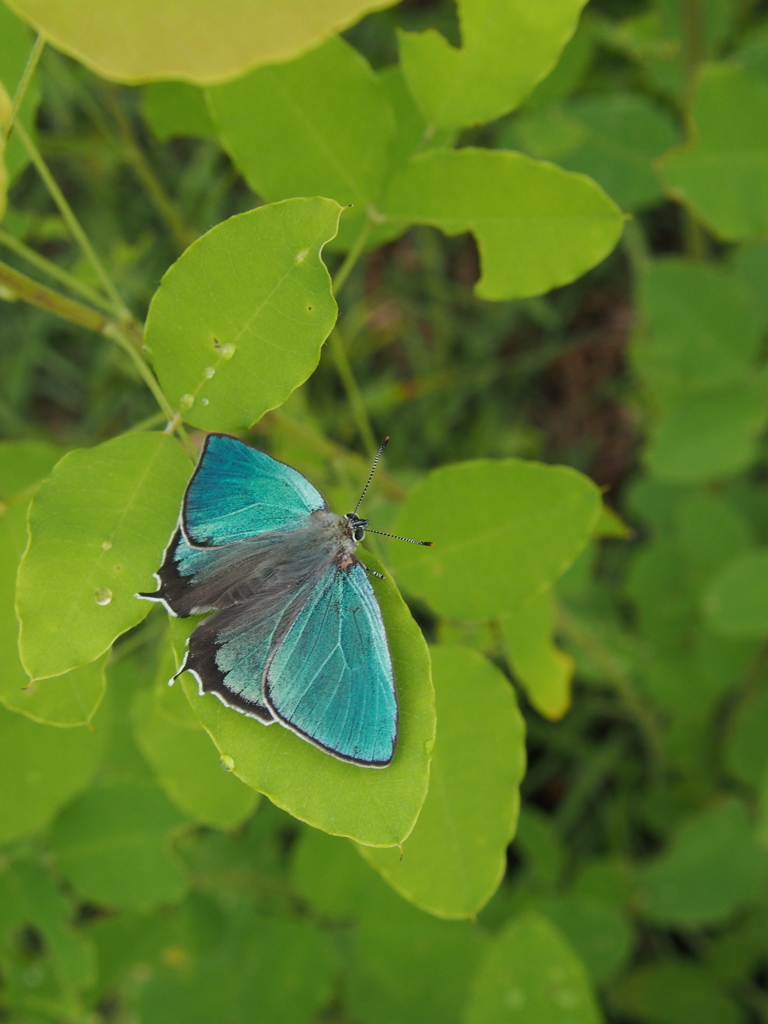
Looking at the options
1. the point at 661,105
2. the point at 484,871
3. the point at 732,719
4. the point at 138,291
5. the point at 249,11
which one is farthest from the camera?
the point at 138,291

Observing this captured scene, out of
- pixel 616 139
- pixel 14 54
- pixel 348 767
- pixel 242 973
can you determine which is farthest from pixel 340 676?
pixel 616 139

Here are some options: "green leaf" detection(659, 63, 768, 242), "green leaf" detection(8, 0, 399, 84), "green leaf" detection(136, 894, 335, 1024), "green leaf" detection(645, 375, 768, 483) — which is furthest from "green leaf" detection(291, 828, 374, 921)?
"green leaf" detection(8, 0, 399, 84)

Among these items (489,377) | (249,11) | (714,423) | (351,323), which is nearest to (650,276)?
(714,423)

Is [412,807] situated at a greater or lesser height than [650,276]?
greater

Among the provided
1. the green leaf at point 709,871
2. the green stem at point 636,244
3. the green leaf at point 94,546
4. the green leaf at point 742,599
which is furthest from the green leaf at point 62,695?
the green stem at point 636,244

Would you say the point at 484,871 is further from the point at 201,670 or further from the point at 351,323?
the point at 351,323
